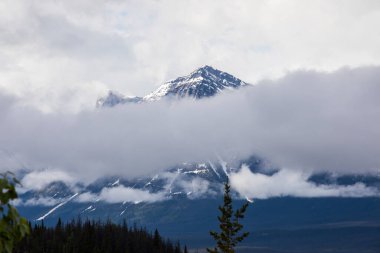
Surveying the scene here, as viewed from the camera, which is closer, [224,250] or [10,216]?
[10,216]

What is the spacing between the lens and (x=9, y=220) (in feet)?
36.0

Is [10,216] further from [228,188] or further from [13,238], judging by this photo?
[228,188]

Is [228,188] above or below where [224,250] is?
above

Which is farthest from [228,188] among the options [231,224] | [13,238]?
[13,238]

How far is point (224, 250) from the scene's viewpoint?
53531mm

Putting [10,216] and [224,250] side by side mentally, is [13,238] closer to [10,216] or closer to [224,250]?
[10,216]

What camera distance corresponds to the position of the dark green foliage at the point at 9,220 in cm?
1080

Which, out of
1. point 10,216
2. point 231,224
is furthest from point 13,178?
point 231,224

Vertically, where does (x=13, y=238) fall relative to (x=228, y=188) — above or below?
below

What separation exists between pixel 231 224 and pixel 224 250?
2.75 metres

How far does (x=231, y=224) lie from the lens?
5244 cm

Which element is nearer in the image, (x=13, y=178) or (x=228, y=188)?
(x=13, y=178)

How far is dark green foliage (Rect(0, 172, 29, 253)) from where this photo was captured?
425 inches

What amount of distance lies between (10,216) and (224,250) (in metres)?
44.1
